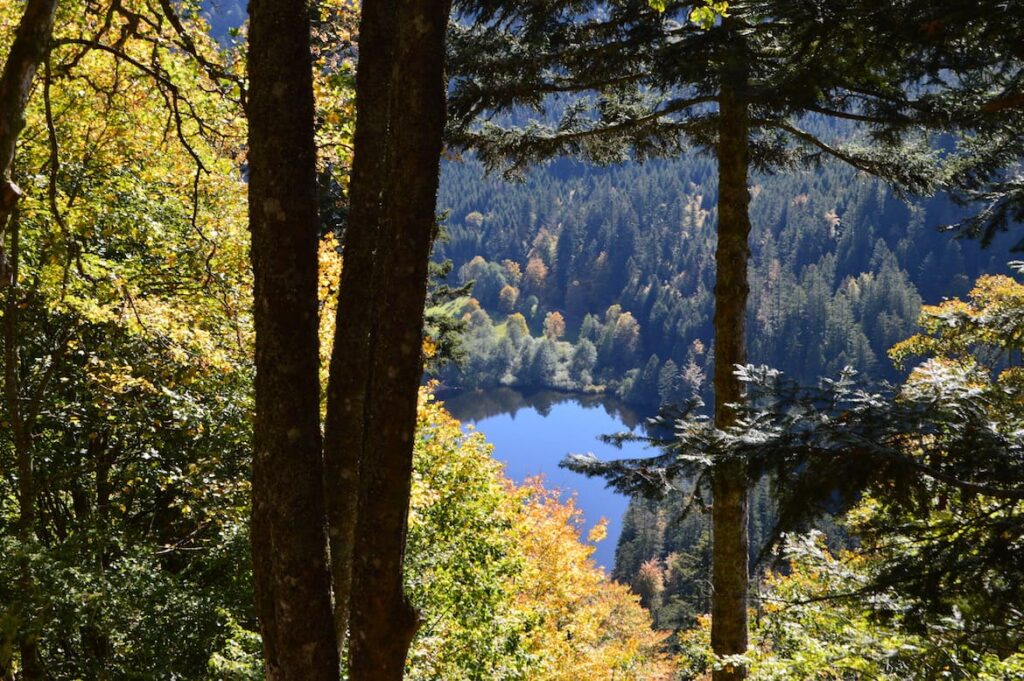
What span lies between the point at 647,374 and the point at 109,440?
12096 centimetres

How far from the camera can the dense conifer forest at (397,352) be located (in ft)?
9.30

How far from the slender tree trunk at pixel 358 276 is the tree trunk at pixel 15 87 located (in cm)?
133

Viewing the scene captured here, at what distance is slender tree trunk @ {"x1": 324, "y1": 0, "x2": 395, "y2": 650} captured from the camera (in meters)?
3.21

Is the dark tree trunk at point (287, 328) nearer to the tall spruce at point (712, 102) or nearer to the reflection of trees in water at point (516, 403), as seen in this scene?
the tall spruce at point (712, 102)

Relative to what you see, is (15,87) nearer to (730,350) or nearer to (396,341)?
(396,341)

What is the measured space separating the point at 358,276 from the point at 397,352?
0.57 meters

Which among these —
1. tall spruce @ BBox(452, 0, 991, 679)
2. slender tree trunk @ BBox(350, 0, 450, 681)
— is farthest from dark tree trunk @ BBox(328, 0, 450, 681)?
tall spruce @ BBox(452, 0, 991, 679)

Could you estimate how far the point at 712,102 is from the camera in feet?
21.7

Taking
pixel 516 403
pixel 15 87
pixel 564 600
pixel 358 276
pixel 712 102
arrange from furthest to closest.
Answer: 1. pixel 516 403
2. pixel 564 600
3. pixel 712 102
4. pixel 358 276
5. pixel 15 87

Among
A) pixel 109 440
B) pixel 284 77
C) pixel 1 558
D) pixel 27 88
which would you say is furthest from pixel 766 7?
pixel 109 440

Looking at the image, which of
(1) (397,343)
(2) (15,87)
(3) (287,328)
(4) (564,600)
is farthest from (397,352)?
(4) (564,600)

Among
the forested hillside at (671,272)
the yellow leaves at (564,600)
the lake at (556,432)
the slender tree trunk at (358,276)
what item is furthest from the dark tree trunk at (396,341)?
the lake at (556,432)

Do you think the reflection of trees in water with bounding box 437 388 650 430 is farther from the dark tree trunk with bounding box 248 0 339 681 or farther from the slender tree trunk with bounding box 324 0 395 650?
the dark tree trunk with bounding box 248 0 339 681

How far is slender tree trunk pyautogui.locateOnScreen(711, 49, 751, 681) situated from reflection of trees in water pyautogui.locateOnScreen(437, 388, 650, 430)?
108 meters
